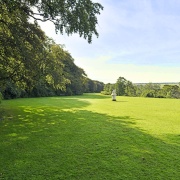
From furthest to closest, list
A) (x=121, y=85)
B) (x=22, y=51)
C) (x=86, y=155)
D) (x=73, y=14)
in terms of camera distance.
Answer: (x=121, y=85) → (x=22, y=51) → (x=73, y=14) → (x=86, y=155)

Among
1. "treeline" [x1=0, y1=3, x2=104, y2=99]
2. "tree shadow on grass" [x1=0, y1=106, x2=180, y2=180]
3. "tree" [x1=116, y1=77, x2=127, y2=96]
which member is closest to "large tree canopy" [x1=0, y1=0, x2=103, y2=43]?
"treeline" [x1=0, y1=3, x2=104, y2=99]

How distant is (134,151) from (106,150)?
60cm

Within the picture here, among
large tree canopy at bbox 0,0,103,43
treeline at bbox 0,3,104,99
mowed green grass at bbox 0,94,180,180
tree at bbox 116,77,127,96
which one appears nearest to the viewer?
mowed green grass at bbox 0,94,180,180

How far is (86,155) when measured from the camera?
144 inches

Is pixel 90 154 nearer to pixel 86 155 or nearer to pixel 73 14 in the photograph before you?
pixel 86 155

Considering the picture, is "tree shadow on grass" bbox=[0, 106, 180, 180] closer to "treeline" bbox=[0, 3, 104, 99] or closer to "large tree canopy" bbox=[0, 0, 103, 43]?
"large tree canopy" bbox=[0, 0, 103, 43]

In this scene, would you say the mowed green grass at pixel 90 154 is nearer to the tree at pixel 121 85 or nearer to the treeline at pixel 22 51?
the treeline at pixel 22 51

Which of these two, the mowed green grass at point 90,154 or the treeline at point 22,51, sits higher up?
the treeline at point 22,51

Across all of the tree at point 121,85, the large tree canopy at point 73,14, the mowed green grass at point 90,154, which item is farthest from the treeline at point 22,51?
the tree at point 121,85

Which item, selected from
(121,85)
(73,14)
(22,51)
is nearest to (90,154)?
(73,14)

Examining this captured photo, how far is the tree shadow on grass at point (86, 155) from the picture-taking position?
2.86 meters

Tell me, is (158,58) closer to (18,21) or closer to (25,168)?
(18,21)

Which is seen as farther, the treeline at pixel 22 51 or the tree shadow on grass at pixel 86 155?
the treeline at pixel 22 51

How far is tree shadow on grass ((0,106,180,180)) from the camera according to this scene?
286 centimetres
